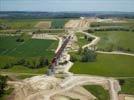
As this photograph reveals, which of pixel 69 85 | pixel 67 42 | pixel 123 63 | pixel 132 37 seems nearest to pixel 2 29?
pixel 67 42

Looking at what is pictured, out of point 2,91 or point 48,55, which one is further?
point 48,55

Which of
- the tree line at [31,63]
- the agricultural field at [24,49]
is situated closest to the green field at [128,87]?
the tree line at [31,63]

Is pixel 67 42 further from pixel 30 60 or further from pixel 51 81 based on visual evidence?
pixel 51 81

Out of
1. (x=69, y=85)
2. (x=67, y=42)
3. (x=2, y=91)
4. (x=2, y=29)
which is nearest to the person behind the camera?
(x=2, y=91)

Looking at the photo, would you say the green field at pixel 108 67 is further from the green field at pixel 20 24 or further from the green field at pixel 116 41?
the green field at pixel 20 24

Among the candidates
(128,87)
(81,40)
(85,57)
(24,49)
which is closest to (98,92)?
(128,87)

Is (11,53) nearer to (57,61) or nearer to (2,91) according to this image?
(57,61)

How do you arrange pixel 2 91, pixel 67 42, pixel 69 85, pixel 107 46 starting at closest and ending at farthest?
pixel 2 91 → pixel 69 85 → pixel 107 46 → pixel 67 42
